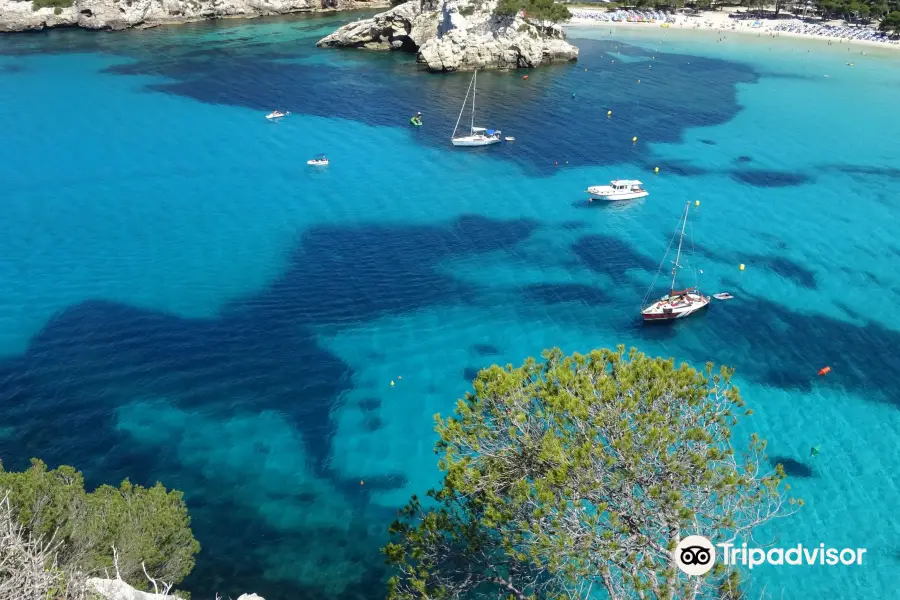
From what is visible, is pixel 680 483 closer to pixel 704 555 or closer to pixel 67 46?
pixel 704 555

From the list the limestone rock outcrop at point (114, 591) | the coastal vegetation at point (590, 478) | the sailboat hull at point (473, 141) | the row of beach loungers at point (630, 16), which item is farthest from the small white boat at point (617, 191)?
the row of beach loungers at point (630, 16)

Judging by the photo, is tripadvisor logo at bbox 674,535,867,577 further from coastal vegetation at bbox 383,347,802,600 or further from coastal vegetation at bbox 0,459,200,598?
coastal vegetation at bbox 0,459,200,598

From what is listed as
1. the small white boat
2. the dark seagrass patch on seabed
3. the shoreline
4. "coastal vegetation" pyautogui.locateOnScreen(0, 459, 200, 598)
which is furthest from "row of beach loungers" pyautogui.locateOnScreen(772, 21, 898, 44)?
"coastal vegetation" pyautogui.locateOnScreen(0, 459, 200, 598)

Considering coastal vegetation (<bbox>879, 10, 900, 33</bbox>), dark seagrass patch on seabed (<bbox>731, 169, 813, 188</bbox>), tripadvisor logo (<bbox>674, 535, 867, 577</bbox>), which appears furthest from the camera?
coastal vegetation (<bbox>879, 10, 900, 33</bbox>)

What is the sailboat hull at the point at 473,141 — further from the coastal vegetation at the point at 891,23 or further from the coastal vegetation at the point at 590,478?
the coastal vegetation at the point at 891,23

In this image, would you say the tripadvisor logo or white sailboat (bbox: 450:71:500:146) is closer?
the tripadvisor logo

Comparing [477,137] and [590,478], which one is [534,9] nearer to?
[477,137]
